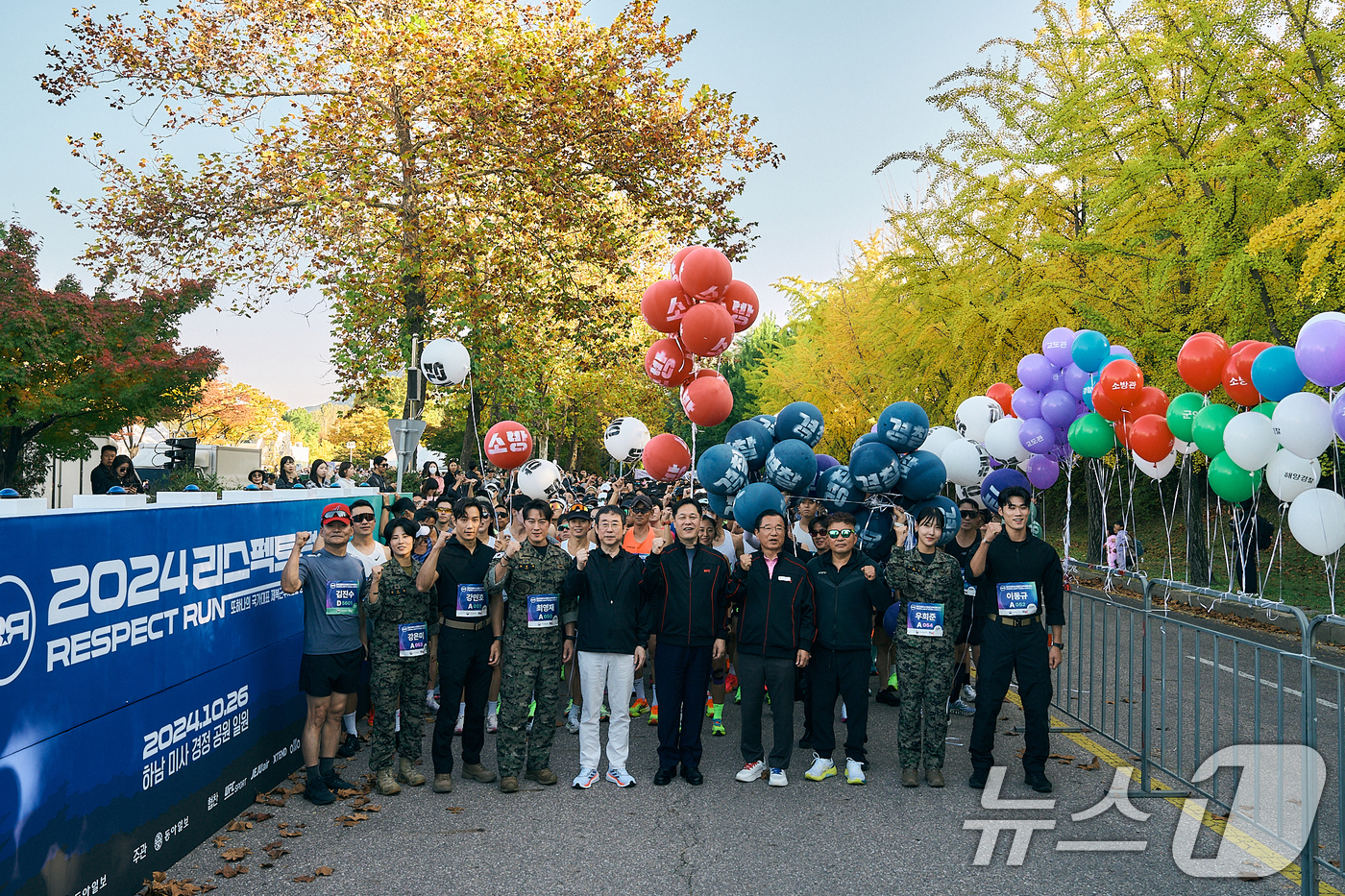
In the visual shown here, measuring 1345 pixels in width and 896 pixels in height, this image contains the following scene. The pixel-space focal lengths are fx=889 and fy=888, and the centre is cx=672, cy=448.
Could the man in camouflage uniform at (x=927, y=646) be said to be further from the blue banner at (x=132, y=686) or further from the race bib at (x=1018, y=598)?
the blue banner at (x=132, y=686)

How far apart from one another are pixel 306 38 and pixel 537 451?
106 feet

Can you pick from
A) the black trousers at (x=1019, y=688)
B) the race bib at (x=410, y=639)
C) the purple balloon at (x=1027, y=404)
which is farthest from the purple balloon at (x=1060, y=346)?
the race bib at (x=410, y=639)

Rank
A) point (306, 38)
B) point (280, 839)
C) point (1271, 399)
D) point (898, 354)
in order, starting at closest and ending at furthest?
point (280, 839), point (1271, 399), point (306, 38), point (898, 354)

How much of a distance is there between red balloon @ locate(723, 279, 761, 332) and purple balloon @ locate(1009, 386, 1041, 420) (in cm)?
446

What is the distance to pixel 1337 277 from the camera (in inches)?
379

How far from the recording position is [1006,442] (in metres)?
11.8

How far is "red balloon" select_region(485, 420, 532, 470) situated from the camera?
472 inches

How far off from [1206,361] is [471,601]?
8371mm

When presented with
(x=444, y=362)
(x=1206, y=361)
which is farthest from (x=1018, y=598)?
(x=444, y=362)

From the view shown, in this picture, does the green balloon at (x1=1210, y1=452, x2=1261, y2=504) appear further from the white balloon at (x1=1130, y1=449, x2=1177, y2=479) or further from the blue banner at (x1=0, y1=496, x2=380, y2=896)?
the blue banner at (x1=0, y1=496, x2=380, y2=896)

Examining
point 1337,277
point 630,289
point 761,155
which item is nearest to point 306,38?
point 761,155

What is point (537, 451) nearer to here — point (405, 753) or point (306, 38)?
point (306, 38)

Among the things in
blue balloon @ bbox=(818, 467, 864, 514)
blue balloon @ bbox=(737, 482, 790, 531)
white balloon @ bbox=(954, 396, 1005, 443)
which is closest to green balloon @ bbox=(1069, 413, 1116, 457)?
white balloon @ bbox=(954, 396, 1005, 443)

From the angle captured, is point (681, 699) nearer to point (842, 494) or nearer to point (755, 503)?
point (755, 503)
